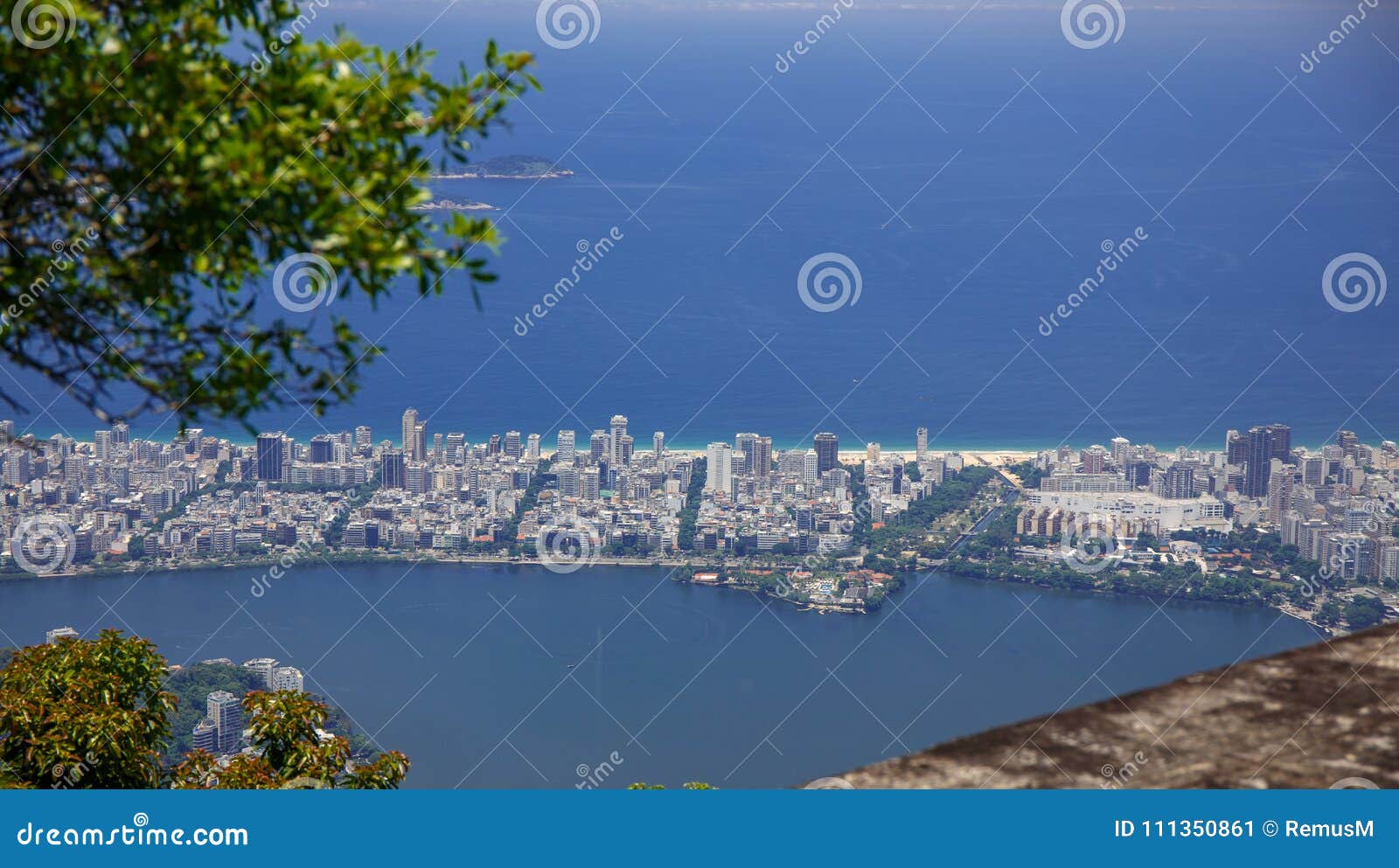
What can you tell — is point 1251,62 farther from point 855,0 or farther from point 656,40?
point 656,40

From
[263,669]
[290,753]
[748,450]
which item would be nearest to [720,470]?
[748,450]

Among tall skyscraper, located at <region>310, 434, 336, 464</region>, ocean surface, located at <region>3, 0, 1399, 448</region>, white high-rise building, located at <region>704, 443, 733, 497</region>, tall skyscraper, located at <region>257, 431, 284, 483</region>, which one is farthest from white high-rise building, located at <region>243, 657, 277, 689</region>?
white high-rise building, located at <region>704, 443, 733, 497</region>

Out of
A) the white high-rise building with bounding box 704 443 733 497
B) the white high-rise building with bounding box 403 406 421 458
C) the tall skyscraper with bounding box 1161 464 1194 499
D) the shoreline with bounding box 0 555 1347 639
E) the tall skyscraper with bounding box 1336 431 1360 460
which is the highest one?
the tall skyscraper with bounding box 1336 431 1360 460

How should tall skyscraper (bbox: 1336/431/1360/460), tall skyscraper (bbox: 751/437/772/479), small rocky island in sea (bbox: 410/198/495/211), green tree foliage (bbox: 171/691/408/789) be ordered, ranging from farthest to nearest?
1. tall skyscraper (bbox: 1336/431/1360/460)
2. tall skyscraper (bbox: 751/437/772/479)
3. green tree foliage (bbox: 171/691/408/789)
4. small rocky island in sea (bbox: 410/198/495/211)

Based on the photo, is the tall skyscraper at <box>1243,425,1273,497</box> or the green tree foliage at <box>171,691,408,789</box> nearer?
the green tree foliage at <box>171,691,408,789</box>

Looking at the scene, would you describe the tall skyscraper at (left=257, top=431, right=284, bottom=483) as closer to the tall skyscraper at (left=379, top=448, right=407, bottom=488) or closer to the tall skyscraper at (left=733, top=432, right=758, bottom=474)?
the tall skyscraper at (left=379, top=448, right=407, bottom=488)

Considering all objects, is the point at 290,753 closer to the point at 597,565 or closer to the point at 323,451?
the point at 597,565

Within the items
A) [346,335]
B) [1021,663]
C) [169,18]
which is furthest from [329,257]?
[1021,663]
